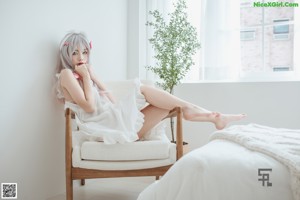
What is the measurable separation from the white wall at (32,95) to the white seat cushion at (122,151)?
518mm

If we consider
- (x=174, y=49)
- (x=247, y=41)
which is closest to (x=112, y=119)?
(x=174, y=49)

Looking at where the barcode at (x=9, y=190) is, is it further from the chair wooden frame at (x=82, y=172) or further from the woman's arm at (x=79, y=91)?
the woman's arm at (x=79, y=91)

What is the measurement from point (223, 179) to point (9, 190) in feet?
5.32

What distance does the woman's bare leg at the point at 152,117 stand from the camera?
231cm

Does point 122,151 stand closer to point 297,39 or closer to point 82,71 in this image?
point 82,71

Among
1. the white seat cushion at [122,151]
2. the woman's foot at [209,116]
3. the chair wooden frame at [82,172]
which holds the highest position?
the woman's foot at [209,116]

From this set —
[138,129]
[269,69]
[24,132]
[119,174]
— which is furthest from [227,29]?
[24,132]

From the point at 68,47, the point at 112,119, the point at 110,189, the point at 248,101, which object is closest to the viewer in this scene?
the point at 112,119

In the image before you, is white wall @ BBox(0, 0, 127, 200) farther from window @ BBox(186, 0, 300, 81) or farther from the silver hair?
window @ BBox(186, 0, 300, 81)

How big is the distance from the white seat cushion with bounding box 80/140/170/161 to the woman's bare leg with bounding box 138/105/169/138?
1.04 ft

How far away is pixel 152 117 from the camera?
2.34 m

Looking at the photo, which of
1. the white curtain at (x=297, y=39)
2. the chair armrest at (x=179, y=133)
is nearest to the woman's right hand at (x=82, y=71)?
the chair armrest at (x=179, y=133)

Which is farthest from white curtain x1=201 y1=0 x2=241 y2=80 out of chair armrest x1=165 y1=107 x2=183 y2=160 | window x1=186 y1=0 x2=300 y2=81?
chair armrest x1=165 y1=107 x2=183 y2=160

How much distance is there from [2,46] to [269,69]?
92.3 inches
